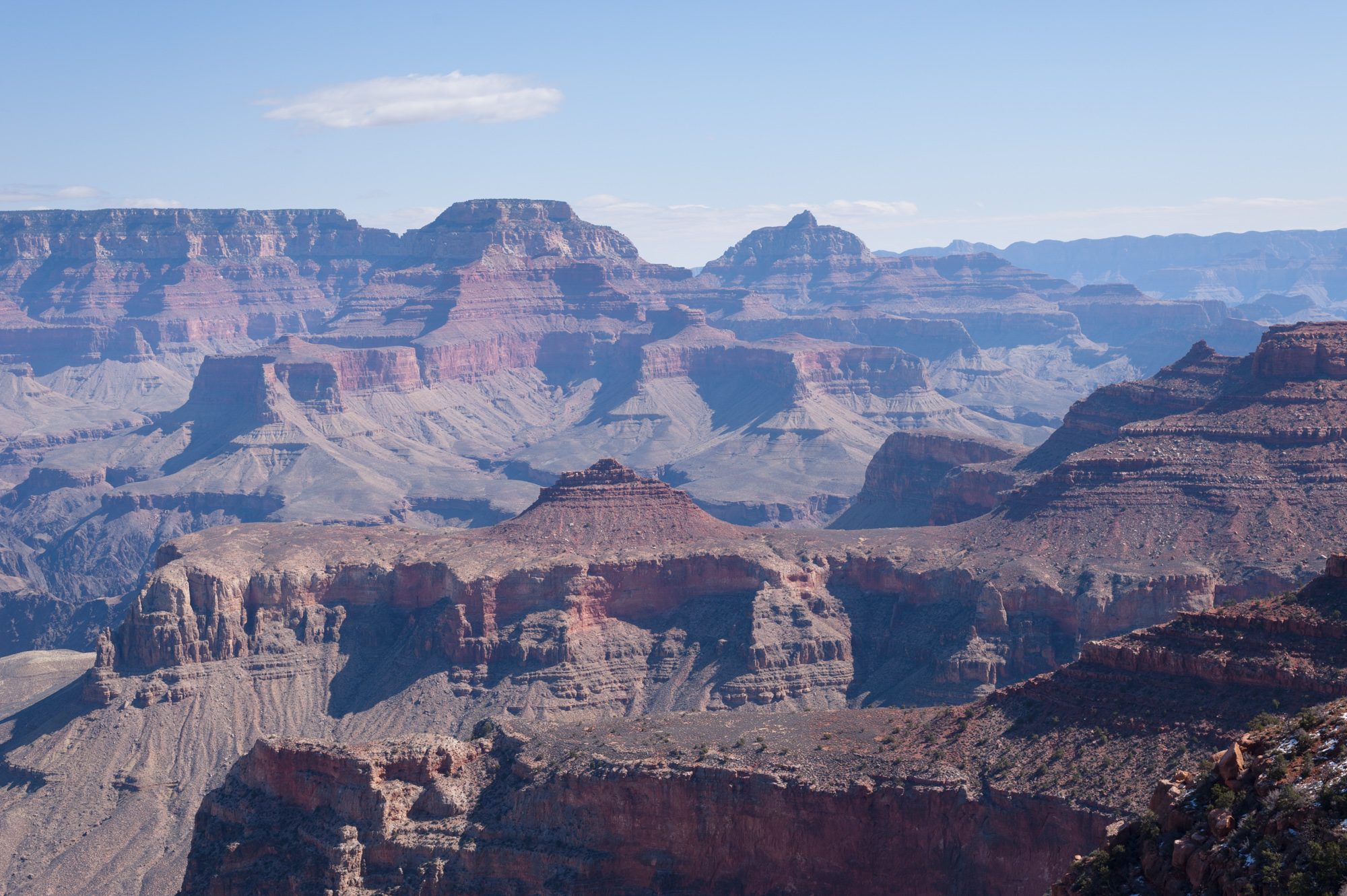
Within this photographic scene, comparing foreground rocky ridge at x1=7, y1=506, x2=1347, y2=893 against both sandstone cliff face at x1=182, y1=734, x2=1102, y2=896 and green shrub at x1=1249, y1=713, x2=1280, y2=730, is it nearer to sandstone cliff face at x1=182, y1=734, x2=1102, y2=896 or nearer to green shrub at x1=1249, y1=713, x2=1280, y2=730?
sandstone cliff face at x1=182, y1=734, x2=1102, y2=896

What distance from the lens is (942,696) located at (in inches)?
3610

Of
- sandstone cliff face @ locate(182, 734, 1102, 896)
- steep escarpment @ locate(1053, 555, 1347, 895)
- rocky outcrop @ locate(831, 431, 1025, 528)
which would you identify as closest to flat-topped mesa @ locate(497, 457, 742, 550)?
rocky outcrop @ locate(831, 431, 1025, 528)

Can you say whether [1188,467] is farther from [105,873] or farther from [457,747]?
[105,873]

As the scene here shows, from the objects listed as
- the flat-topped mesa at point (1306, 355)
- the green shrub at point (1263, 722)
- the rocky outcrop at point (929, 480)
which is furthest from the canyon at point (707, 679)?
the green shrub at point (1263, 722)

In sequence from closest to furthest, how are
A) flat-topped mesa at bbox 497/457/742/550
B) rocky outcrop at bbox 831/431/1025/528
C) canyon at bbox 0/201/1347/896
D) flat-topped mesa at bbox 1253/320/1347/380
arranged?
canyon at bbox 0/201/1347/896, flat-topped mesa at bbox 497/457/742/550, flat-topped mesa at bbox 1253/320/1347/380, rocky outcrop at bbox 831/431/1025/528

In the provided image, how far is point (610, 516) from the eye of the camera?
355 feet

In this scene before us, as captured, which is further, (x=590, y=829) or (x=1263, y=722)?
(x=590, y=829)

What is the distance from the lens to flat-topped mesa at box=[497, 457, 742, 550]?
105938 millimetres

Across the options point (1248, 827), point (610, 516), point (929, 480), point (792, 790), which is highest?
point (1248, 827)

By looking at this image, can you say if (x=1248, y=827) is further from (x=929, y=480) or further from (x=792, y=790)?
(x=929, y=480)

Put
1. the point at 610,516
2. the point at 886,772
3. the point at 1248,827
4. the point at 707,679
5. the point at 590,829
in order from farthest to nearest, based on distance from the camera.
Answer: the point at 610,516, the point at 707,679, the point at 590,829, the point at 886,772, the point at 1248,827

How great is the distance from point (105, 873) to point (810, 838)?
46.2 m

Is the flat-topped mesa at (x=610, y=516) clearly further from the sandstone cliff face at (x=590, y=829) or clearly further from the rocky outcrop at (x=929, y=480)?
the sandstone cliff face at (x=590, y=829)

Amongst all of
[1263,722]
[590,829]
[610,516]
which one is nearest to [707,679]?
[610,516]
